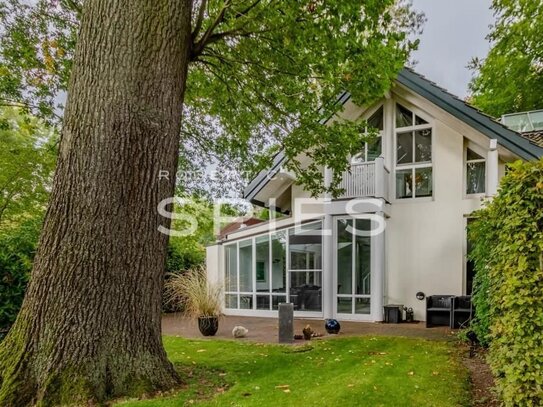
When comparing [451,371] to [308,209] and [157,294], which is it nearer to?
[157,294]

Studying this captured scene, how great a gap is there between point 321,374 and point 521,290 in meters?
2.78

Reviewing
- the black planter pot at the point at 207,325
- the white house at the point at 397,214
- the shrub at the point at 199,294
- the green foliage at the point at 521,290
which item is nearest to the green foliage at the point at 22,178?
the shrub at the point at 199,294

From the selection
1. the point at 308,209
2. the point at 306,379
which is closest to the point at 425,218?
the point at 308,209

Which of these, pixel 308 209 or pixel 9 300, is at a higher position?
pixel 308 209

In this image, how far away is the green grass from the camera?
3807 mm

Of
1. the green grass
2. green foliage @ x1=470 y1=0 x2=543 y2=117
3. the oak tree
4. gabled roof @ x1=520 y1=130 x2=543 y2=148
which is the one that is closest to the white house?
gabled roof @ x1=520 y1=130 x2=543 y2=148

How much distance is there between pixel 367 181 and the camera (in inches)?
401

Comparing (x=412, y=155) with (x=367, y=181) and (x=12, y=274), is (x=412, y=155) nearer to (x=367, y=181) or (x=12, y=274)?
(x=367, y=181)

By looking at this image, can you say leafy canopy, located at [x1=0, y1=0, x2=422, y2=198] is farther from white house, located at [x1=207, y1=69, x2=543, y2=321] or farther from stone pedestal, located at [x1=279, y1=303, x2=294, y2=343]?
white house, located at [x1=207, y1=69, x2=543, y2=321]

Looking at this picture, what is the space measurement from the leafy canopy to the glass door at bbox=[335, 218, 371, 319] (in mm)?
3561

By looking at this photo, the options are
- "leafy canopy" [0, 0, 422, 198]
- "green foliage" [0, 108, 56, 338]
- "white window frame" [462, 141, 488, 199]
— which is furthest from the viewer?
"white window frame" [462, 141, 488, 199]

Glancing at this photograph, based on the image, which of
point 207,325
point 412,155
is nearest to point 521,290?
point 207,325

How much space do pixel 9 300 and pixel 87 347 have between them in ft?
9.73

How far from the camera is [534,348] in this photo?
3025 mm
